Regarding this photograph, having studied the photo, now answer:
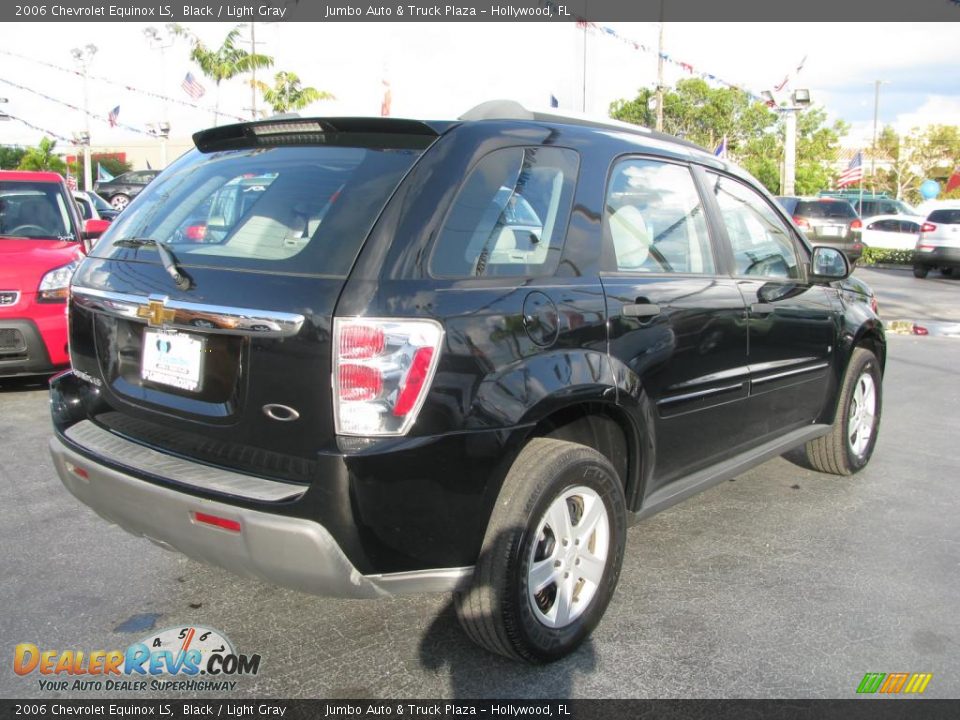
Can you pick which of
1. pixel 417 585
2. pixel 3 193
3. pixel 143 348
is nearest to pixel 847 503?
pixel 417 585

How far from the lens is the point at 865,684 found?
9.05ft

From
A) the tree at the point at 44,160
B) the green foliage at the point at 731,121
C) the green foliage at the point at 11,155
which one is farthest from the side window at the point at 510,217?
the green foliage at the point at 11,155

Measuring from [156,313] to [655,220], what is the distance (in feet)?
6.45

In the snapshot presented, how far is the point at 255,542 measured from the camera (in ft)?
7.75

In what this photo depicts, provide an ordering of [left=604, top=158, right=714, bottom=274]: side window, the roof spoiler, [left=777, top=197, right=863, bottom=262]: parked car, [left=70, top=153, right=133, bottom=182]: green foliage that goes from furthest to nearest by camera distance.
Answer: [left=70, top=153, right=133, bottom=182]: green foliage → [left=777, top=197, right=863, bottom=262]: parked car → [left=604, top=158, right=714, bottom=274]: side window → the roof spoiler

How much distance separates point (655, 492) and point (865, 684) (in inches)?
38.6

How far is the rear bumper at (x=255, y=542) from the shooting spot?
2316 millimetres

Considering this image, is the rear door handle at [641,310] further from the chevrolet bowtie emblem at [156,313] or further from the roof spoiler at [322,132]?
the chevrolet bowtie emblem at [156,313]

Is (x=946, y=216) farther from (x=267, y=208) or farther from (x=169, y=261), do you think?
(x=169, y=261)

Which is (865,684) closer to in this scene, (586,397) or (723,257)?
(586,397)

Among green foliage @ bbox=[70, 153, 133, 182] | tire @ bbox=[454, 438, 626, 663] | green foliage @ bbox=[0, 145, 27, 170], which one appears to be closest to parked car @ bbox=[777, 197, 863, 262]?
tire @ bbox=[454, 438, 626, 663]

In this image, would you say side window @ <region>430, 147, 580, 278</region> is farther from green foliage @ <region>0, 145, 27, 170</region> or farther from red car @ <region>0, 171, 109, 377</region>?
green foliage @ <region>0, 145, 27, 170</region>

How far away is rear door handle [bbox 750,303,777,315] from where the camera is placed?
3.78m


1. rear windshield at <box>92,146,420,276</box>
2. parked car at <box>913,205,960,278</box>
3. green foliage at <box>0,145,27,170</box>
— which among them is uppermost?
green foliage at <box>0,145,27,170</box>
